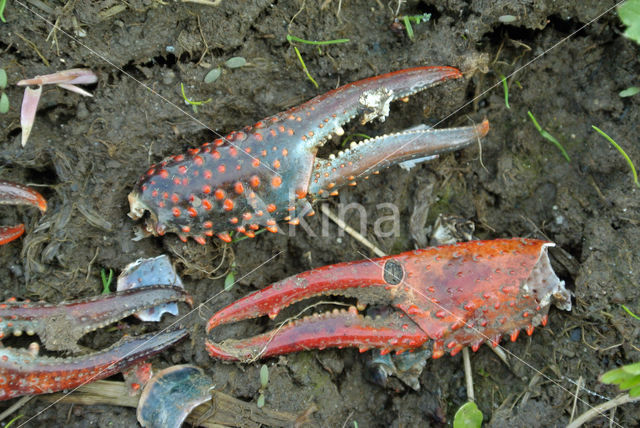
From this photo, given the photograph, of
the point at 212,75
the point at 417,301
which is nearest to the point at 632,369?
the point at 417,301

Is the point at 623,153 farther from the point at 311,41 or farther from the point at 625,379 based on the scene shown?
the point at 311,41

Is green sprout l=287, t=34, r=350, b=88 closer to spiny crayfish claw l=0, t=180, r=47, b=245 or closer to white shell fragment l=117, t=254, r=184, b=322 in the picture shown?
white shell fragment l=117, t=254, r=184, b=322

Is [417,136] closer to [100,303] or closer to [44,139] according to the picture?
[100,303]

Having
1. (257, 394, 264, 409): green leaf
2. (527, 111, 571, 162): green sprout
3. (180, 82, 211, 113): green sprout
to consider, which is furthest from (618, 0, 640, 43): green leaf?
(257, 394, 264, 409): green leaf

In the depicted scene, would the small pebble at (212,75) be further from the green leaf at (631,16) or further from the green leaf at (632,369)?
the green leaf at (632,369)

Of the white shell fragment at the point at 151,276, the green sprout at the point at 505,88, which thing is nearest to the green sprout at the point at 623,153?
the green sprout at the point at 505,88
